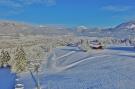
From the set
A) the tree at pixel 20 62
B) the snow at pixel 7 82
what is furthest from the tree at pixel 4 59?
the snow at pixel 7 82

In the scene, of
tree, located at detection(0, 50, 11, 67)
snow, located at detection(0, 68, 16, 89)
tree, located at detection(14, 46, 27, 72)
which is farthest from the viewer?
tree, located at detection(0, 50, 11, 67)

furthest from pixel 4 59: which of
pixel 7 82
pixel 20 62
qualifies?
pixel 7 82

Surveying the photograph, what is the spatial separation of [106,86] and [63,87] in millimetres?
2814

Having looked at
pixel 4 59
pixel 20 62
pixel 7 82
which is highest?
pixel 20 62

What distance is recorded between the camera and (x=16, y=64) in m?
44.9

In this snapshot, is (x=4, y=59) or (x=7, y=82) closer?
(x=7, y=82)

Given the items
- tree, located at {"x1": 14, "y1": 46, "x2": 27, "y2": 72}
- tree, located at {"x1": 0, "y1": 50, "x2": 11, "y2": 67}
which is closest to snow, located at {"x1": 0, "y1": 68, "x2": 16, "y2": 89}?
tree, located at {"x1": 14, "y1": 46, "x2": 27, "y2": 72}

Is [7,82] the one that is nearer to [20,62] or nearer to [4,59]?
[20,62]

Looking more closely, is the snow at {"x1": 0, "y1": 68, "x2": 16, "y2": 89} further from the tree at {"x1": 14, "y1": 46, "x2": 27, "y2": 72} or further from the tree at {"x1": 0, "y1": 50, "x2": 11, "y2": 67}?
the tree at {"x1": 0, "y1": 50, "x2": 11, "y2": 67}

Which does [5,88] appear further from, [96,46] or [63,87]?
[96,46]

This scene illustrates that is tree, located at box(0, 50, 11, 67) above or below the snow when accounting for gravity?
below

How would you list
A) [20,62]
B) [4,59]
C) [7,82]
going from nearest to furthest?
[7,82]
[20,62]
[4,59]

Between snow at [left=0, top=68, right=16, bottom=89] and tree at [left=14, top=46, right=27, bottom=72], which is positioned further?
tree at [left=14, top=46, right=27, bottom=72]

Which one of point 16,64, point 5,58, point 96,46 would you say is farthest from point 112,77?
point 96,46
